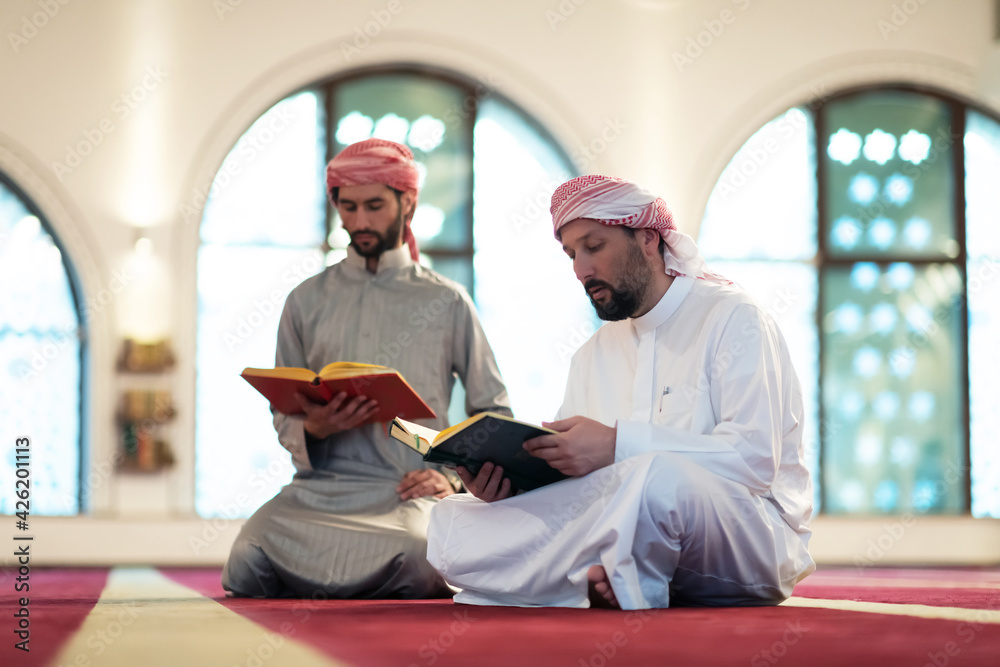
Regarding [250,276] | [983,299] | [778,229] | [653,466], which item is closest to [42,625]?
[653,466]

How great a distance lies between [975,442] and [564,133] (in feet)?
11.8

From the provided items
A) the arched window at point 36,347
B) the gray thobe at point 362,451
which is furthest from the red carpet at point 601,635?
the arched window at point 36,347

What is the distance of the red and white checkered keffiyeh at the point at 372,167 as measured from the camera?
11.1 feet

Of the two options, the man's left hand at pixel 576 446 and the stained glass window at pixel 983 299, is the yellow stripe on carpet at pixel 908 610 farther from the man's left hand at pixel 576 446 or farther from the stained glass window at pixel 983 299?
the stained glass window at pixel 983 299

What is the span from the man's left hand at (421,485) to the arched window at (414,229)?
12.4ft

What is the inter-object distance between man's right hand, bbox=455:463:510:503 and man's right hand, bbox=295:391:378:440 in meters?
0.54

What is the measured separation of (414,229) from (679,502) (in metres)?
5.05

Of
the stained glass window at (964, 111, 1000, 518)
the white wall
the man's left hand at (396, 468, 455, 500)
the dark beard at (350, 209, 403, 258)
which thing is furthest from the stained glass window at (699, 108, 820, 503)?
the man's left hand at (396, 468, 455, 500)

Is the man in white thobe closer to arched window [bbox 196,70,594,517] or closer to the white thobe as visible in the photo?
the white thobe

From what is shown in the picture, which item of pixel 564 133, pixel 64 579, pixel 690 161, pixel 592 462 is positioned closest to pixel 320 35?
pixel 564 133

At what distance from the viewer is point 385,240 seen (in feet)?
11.4

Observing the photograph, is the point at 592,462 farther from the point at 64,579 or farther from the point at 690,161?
the point at 690,161

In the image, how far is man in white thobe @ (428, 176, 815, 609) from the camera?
2242mm

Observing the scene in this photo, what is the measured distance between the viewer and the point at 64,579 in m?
4.94
